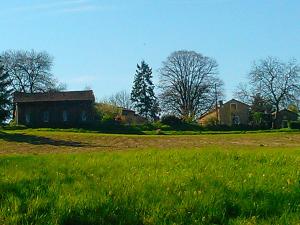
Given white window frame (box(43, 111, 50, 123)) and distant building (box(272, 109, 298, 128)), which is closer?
white window frame (box(43, 111, 50, 123))

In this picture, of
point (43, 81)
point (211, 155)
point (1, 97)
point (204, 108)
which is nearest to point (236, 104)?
point (204, 108)

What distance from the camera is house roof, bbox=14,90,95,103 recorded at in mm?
91688

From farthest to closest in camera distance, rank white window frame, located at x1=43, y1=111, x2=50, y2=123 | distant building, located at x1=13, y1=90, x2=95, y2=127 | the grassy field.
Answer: white window frame, located at x1=43, y1=111, x2=50, y2=123, distant building, located at x1=13, y1=90, x2=95, y2=127, the grassy field

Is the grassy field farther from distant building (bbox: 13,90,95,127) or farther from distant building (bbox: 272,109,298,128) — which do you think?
distant building (bbox: 272,109,298,128)

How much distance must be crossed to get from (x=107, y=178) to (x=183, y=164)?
2.29 metres

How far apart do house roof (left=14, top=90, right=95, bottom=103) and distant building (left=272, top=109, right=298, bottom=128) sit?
35252mm

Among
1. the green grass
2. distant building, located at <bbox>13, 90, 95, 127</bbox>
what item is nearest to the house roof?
distant building, located at <bbox>13, 90, 95, 127</bbox>

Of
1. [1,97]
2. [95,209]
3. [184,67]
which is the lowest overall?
[95,209]

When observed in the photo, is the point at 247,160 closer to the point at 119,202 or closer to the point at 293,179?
the point at 293,179

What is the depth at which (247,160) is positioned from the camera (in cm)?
1111

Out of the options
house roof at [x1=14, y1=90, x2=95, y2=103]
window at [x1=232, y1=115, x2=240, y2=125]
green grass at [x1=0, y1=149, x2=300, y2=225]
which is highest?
house roof at [x1=14, y1=90, x2=95, y2=103]

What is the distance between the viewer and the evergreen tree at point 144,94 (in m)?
116

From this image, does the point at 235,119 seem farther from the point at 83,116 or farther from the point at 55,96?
the point at 55,96

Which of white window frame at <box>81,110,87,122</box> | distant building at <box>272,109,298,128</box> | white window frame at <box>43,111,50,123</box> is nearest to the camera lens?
white window frame at <box>81,110,87,122</box>
